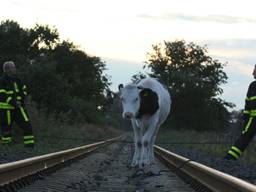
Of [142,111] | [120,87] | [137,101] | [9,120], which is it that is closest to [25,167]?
[137,101]

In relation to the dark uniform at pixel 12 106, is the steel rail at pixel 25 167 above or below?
below

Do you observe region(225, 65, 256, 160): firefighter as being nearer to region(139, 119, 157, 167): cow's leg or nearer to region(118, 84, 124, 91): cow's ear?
region(139, 119, 157, 167): cow's leg

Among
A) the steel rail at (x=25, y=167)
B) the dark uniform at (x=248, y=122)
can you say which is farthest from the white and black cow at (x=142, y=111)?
the dark uniform at (x=248, y=122)

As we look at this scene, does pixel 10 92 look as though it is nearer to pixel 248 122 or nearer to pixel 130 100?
pixel 130 100

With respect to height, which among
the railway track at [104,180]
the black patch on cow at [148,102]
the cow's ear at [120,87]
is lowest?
the railway track at [104,180]

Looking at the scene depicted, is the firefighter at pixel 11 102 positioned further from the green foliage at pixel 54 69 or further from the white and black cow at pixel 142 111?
the green foliage at pixel 54 69

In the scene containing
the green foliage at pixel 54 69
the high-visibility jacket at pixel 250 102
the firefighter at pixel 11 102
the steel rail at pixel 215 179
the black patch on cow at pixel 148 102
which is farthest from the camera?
the green foliage at pixel 54 69

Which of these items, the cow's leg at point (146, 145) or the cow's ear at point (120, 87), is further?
the cow's ear at point (120, 87)

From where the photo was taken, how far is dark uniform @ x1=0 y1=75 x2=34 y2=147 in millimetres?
13328

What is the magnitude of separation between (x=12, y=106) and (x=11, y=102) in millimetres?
127

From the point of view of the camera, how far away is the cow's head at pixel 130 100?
11.1 metres

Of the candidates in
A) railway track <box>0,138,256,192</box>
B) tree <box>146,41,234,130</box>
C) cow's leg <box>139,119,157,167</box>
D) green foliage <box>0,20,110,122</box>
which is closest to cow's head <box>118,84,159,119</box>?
cow's leg <box>139,119,157,167</box>

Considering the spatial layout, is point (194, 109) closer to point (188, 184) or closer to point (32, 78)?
point (32, 78)

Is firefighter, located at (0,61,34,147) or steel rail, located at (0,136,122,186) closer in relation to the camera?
steel rail, located at (0,136,122,186)
